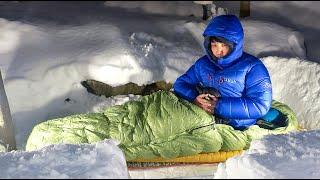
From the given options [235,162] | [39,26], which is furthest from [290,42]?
[235,162]

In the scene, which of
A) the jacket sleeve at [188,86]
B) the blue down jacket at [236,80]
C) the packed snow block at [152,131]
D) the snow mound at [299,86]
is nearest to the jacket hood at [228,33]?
the blue down jacket at [236,80]

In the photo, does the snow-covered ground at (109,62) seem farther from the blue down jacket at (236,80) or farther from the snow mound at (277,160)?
the blue down jacket at (236,80)

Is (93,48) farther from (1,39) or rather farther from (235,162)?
(235,162)

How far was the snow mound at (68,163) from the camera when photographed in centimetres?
200

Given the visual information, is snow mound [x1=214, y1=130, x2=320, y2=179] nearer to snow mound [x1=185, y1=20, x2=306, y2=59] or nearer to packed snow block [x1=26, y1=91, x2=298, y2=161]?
packed snow block [x1=26, y1=91, x2=298, y2=161]

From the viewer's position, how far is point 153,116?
3.28 metres

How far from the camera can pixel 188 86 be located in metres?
3.71

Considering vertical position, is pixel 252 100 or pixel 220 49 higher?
pixel 220 49

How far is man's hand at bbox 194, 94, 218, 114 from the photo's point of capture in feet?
11.1

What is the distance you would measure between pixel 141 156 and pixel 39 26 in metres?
3.47

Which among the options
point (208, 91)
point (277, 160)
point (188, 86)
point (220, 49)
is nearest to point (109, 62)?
point (188, 86)

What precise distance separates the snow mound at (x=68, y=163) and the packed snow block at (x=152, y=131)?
2.46ft

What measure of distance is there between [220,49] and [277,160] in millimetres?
1395

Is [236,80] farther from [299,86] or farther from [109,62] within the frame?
[109,62]
